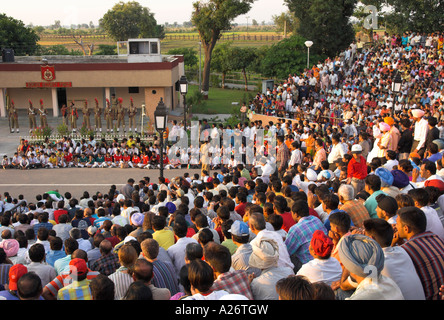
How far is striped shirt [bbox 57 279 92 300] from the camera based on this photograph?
4.54m

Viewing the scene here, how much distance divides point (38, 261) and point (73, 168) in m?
13.5

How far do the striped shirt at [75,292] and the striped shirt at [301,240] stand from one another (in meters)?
2.29

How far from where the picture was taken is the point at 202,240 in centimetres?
543

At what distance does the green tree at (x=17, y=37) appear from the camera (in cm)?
3891

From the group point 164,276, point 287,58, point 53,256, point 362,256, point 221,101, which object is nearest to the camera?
point 362,256

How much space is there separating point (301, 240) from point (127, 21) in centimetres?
5891

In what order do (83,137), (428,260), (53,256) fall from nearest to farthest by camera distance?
1. (428,260)
2. (53,256)
3. (83,137)

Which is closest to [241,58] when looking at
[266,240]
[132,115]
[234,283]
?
[132,115]

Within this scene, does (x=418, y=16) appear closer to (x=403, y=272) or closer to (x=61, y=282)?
(x=403, y=272)

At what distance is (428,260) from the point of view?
14.1ft

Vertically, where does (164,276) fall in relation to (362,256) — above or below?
below

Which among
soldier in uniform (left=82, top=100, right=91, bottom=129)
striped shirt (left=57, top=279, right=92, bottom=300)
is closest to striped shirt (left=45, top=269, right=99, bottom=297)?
striped shirt (left=57, top=279, right=92, bottom=300)

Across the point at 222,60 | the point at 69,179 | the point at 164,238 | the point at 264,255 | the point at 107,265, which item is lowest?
the point at 69,179

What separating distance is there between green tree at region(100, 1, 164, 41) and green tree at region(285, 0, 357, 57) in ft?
90.2
